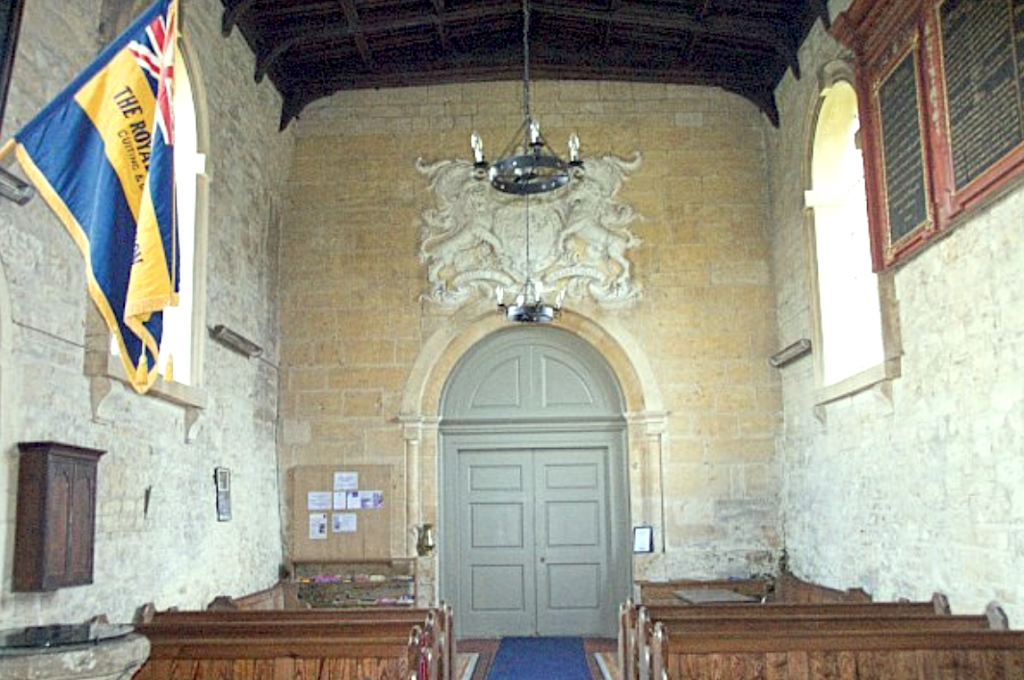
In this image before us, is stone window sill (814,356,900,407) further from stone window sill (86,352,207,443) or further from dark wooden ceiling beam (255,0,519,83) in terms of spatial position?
stone window sill (86,352,207,443)

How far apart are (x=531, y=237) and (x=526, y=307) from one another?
1598 mm

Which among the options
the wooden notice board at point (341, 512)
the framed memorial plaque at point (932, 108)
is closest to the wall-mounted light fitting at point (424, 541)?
the wooden notice board at point (341, 512)

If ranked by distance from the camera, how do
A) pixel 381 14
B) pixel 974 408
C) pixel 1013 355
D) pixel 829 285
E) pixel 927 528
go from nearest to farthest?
pixel 1013 355, pixel 974 408, pixel 927 528, pixel 829 285, pixel 381 14

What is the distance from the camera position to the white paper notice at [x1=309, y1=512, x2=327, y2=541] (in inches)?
392

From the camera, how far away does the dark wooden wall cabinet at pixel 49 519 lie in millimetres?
5160

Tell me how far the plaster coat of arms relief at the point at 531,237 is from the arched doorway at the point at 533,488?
60 centimetres

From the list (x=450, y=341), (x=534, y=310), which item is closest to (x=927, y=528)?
(x=534, y=310)

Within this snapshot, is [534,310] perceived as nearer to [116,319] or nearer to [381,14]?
[381,14]

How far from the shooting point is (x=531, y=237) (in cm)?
1047

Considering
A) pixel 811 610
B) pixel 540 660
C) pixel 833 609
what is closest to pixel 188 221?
pixel 540 660

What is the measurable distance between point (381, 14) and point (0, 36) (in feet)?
17.5

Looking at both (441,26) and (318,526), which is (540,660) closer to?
(318,526)

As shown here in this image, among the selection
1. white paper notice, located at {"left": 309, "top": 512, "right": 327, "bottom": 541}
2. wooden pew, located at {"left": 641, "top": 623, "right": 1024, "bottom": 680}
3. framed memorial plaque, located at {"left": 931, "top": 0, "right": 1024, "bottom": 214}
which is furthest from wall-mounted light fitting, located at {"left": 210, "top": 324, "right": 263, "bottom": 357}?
framed memorial plaque, located at {"left": 931, "top": 0, "right": 1024, "bottom": 214}

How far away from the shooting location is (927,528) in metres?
6.67
